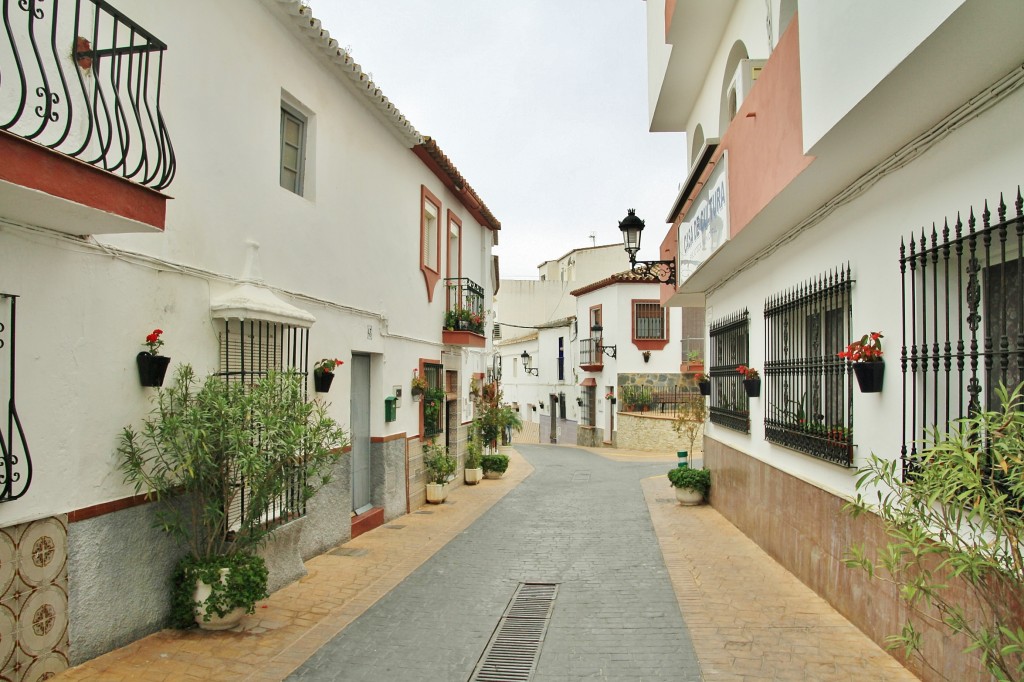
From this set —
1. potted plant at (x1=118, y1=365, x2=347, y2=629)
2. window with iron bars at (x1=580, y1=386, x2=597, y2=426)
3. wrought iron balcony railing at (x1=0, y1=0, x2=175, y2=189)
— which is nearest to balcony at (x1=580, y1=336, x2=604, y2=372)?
window with iron bars at (x1=580, y1=386, x2=597, y2=426)

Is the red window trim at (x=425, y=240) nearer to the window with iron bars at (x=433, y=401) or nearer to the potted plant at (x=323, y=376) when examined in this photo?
the window with iron bars at (x=433, y=401)

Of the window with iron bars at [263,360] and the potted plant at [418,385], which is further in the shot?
the potted plant at [418,385]

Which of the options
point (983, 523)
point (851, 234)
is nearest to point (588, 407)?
point (851, 234)

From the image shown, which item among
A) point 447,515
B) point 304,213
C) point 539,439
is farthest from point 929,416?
point 539,439

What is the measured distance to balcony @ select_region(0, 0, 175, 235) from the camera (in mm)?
3949

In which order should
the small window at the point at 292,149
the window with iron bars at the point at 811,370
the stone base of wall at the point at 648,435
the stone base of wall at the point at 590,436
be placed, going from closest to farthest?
the window with iron bars at the point at 811,370, the small window at the point at 292,149, the stone base of wall at the point at 648,435, the stone base of wall at the point at 590,436

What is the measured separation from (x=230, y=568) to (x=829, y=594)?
524cm

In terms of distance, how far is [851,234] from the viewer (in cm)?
586

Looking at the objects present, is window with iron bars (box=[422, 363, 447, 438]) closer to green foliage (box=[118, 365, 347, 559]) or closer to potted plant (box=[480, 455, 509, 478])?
potted plant (box=[480, 455, 509, 478])

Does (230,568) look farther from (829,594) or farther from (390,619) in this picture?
(829,594)

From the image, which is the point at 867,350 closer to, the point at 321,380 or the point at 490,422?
the point at 321,380

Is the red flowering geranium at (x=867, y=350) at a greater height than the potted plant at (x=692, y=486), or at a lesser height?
greater

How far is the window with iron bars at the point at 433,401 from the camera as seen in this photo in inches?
506

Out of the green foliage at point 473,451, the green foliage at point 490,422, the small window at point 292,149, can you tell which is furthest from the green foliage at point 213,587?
the green foliage at point 490,422
